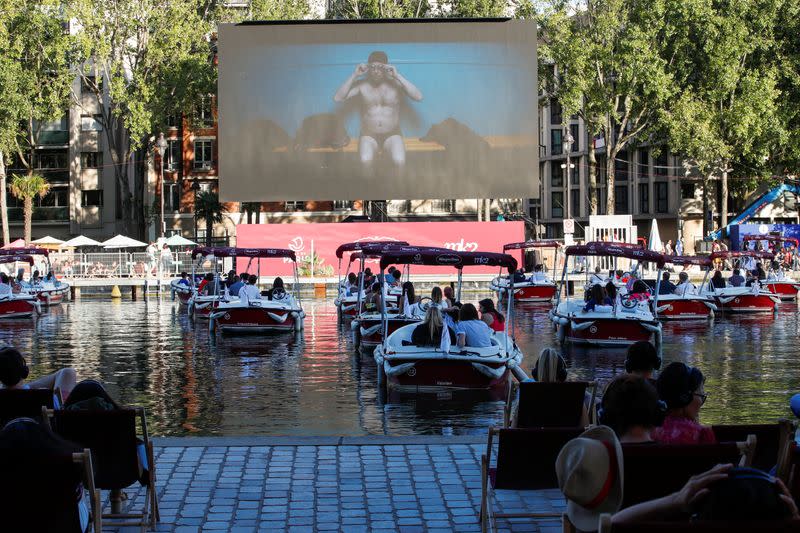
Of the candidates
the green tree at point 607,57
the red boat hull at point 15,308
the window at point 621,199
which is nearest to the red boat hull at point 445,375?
the red boat hull at point 15,308

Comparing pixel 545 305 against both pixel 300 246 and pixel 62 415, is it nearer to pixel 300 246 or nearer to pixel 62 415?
pixel 300 246

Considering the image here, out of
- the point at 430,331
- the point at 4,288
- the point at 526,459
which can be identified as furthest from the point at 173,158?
the point at 526,459

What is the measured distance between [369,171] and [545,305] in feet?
53.2

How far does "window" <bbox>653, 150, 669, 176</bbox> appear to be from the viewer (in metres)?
86.0

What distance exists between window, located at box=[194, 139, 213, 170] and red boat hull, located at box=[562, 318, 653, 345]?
57144 mm

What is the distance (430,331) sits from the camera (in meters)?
17.3

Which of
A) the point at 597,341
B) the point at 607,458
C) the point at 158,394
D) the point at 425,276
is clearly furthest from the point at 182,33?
the point at 607,458

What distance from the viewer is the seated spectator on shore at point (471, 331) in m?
17.2

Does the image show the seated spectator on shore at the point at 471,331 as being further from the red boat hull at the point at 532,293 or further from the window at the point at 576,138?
the window at the point at 576,138

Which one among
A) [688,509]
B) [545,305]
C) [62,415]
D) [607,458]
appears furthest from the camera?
[545,305]

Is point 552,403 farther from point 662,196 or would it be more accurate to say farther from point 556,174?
point 556,174

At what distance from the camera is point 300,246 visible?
56875 millimetres

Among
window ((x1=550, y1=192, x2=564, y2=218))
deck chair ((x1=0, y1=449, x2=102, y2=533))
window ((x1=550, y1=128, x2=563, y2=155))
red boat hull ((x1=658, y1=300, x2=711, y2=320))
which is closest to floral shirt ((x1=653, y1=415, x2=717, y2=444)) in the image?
deck chair ((x1=0, y1=449, x2=102, y2=533))

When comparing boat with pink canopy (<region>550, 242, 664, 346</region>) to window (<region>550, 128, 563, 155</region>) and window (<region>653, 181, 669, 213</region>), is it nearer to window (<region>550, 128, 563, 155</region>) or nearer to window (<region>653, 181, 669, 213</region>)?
window (<region>653, 181, 669, 213</region>)
